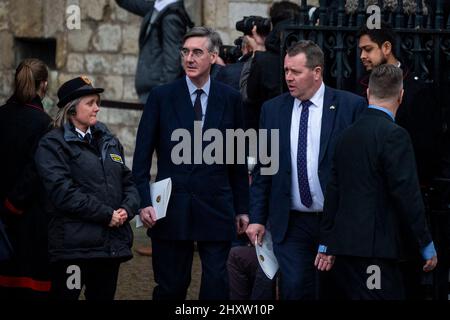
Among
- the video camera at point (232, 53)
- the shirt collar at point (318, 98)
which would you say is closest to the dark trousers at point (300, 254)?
the shirt collar at point (318, 98)

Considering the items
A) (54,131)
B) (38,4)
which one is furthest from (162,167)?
(38,4)

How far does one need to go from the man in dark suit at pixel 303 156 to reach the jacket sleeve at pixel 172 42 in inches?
177

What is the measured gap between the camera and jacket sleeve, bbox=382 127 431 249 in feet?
24.3

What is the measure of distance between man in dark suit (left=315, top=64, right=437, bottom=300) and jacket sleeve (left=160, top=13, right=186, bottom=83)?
526 cm

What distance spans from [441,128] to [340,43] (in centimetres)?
76

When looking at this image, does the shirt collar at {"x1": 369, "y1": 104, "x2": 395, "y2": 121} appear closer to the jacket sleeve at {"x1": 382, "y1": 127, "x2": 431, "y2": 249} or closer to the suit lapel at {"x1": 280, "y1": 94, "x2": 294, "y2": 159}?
the jacket sleeve at {"x1": 382, "y1": 127, "x2": 431, "y2": 249}

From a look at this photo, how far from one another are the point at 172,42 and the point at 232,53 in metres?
1.19

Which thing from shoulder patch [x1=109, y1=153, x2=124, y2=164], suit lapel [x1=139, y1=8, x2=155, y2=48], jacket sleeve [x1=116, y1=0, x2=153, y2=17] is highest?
jacket sleeve [x1=116, y1=0, x2=153, y2=17]

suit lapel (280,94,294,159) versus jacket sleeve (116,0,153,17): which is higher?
jacket sleeve (116,0,153,17)

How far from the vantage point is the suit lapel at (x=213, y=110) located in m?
8.59

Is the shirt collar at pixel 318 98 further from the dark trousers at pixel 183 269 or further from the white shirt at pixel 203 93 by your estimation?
the dark trousers at pixel 183 269

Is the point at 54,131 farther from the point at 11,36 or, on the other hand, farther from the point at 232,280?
the point at 11,36

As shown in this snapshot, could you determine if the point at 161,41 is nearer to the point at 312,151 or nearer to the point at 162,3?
the point at 162,3

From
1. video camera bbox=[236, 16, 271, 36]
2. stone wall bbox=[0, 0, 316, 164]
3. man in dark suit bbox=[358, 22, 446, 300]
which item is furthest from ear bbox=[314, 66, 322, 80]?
stone wall bbox=[0, 0, 316, 164]
